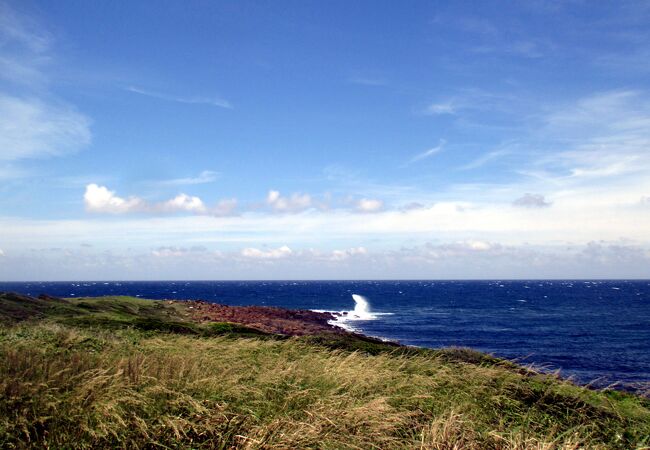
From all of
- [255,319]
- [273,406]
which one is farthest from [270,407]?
[255,319]

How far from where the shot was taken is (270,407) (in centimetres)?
829

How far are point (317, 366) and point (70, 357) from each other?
510 cm

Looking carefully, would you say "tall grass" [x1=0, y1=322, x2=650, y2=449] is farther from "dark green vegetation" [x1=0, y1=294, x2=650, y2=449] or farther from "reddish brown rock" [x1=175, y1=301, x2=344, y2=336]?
"reddish brown rock" [x1=175, y1=301, x2=344, y2=336]

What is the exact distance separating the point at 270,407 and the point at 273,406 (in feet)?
0.23

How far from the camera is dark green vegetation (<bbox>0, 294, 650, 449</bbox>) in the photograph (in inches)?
271

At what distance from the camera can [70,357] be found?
9.20m

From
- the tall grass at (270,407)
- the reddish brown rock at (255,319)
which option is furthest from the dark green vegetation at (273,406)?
→ the reddish brown rock at (255,319)

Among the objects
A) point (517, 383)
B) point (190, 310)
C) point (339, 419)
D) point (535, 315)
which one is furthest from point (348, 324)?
point (339, 419)

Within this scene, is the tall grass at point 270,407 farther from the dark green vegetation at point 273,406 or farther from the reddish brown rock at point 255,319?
the reddish brown rock at point 255,319

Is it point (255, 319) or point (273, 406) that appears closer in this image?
point (273, 406)

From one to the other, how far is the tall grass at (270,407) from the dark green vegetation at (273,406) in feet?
0.07

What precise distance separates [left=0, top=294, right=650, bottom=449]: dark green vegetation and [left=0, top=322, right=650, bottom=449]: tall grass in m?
0.02

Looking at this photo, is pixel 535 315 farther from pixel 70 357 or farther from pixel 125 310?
pixel 70 357

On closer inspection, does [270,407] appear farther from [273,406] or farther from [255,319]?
[255,319]
